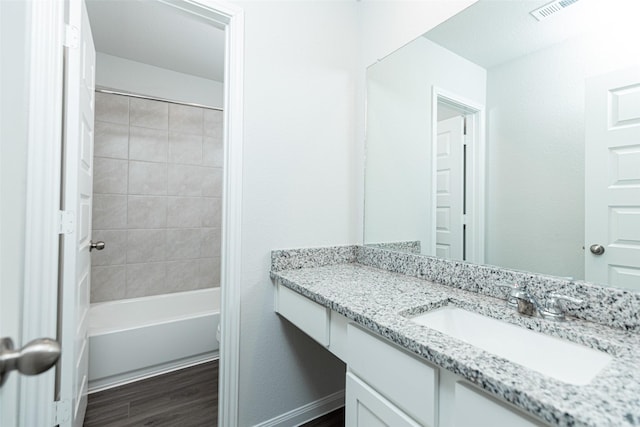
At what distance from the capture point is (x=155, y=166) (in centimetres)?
264

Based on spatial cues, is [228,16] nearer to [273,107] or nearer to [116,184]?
[273,107]

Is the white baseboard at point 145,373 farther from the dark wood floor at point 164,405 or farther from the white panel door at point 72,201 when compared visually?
the white panel door at point 72,201

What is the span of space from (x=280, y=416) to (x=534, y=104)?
1.72 m

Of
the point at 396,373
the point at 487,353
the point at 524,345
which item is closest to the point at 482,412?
the point at 487,353

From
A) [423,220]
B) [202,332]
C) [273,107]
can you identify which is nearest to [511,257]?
[423,220]

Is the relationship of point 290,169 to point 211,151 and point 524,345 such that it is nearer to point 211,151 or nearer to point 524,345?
point 524,345

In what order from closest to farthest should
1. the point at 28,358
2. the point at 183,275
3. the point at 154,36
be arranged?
the point at 28,358 < the point at 154,36 < the point at 183,275

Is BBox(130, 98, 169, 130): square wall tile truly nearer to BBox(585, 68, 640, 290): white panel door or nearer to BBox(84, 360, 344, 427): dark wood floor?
BBox(84, 360, 344, 427): dark wood floor

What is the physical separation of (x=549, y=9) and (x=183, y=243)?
2.88 metres

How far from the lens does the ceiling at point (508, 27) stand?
88 centimetres

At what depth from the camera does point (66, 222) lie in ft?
3.59

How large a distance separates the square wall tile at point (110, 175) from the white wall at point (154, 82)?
61 centimetres

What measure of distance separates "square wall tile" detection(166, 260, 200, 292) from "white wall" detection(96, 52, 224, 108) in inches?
60.0

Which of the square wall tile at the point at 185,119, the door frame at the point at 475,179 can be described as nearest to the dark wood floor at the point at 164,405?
the door frame at the point at 475,179
